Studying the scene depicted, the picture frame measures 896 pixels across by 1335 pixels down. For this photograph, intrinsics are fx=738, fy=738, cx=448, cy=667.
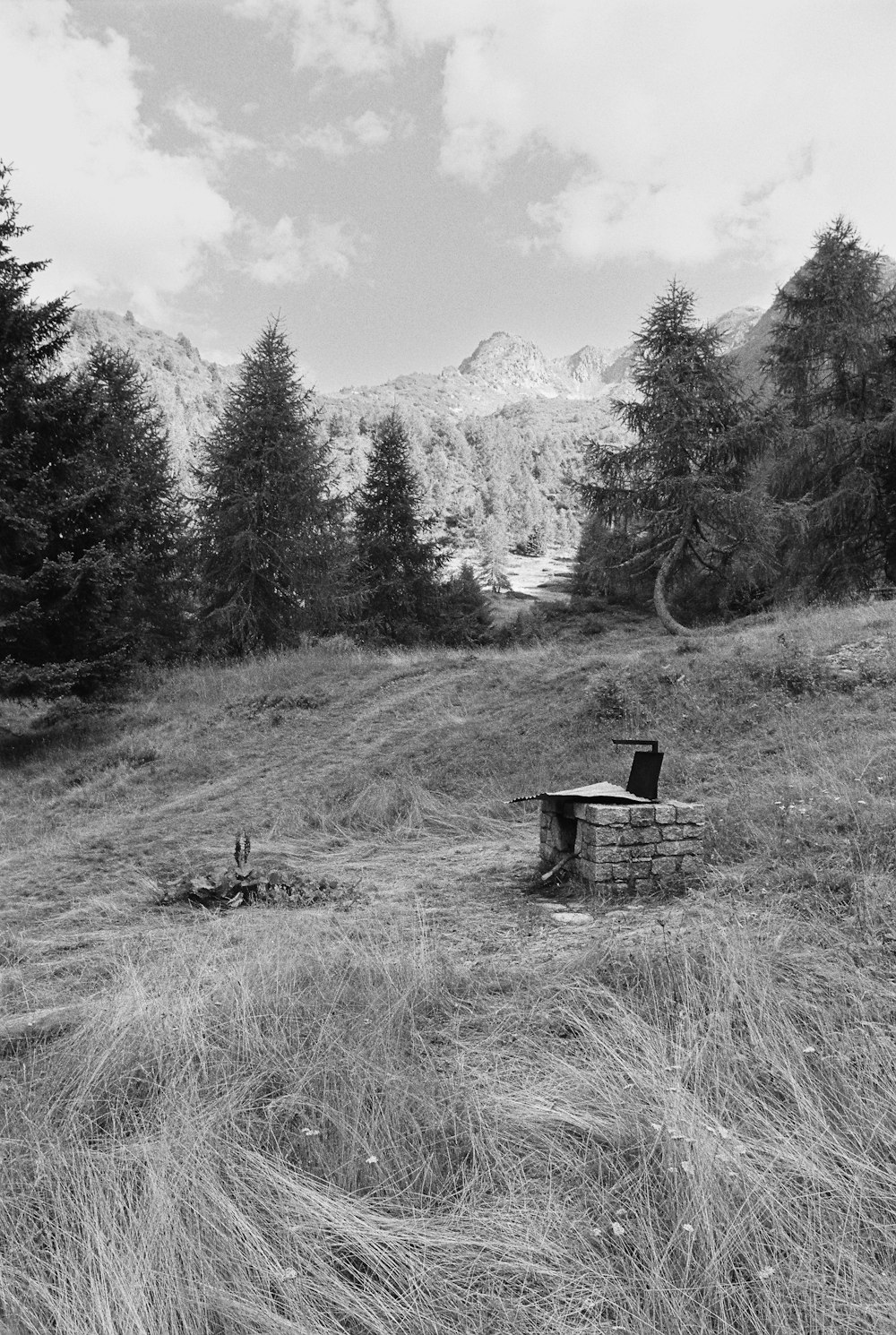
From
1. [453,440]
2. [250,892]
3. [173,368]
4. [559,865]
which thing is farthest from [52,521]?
[173,368]

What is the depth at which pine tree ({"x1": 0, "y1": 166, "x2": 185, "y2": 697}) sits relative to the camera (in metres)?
12.5

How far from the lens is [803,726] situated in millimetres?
9133

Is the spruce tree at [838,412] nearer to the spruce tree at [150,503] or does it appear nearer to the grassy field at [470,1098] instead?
the grassy field at [470,1098]

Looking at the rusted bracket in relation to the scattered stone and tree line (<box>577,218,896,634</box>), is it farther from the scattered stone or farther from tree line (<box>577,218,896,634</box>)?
tree line (<box>577,218,896,634</box>)

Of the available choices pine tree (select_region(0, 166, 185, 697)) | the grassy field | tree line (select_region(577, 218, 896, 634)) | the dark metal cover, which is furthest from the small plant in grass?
tree line (select_region(577, 218, 896, 634))

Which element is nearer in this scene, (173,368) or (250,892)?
(250,892)

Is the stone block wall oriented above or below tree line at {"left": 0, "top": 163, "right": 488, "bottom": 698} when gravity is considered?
below

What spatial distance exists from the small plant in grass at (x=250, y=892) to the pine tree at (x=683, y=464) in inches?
589

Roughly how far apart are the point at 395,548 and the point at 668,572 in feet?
28.4

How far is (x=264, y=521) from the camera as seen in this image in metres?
19.5

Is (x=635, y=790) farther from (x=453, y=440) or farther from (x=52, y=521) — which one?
(x=453, y=440)

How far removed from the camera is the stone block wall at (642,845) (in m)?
5.60

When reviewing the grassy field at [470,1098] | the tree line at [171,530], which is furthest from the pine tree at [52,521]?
the grassy field at [470,1098]

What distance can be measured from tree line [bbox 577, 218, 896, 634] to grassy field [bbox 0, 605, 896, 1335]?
44.9 ft
